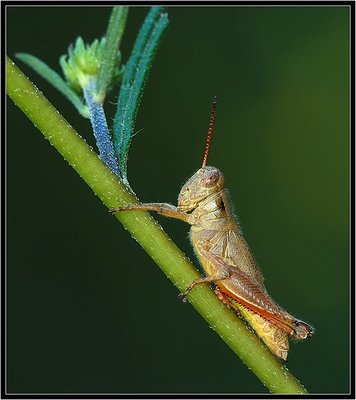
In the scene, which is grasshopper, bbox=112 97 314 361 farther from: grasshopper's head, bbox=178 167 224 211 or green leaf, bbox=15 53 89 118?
green leaf, bbox=15 53 89 118

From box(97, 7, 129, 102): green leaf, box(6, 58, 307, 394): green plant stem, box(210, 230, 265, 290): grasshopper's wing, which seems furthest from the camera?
box(210, 230, 265, 290): grasshopper's wing

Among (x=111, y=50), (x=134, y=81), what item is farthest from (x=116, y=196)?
(x=111, y=50)

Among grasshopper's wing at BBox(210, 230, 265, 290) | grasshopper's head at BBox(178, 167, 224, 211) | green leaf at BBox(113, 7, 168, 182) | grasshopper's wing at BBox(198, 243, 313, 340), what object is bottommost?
grasshopper's wing at BBox(198, 243, 313, 340)

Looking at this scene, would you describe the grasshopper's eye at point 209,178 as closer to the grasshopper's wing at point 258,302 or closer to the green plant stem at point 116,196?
the grasshopper's wing at point 258,302

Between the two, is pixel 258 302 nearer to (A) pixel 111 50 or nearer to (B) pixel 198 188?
(B) pixel 198 188

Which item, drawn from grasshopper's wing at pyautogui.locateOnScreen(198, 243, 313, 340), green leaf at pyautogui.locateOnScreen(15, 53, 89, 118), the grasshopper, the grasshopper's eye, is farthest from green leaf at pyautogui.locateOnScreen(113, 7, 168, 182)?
grasshopper's wing at pyautogui.locateOnScreen(198, 243, 313, 340)

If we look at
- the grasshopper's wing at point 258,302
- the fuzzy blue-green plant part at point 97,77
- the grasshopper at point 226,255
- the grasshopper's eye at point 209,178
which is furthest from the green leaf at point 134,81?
the grasshopper's wing at point 258,302
